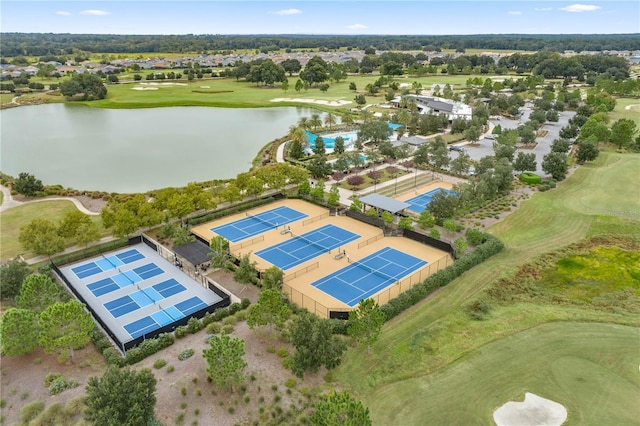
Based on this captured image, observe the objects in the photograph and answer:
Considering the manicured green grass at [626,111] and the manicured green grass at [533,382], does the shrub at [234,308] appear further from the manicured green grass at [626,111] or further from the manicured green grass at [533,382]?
the manicured green grass at [626,111]

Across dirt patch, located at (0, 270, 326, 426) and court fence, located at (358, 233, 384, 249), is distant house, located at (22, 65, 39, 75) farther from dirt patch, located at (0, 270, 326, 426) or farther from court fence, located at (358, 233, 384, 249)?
dirt patch, located at (0, 270, 326, 426)

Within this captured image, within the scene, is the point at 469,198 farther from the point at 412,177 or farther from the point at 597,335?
the point at 597,335

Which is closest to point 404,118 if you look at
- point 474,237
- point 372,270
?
point 474,237

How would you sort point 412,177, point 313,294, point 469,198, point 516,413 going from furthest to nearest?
point 412,177 → point 469,198 → point 313,294 → point 516,413

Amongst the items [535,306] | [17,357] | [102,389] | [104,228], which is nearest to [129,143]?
[104,228]

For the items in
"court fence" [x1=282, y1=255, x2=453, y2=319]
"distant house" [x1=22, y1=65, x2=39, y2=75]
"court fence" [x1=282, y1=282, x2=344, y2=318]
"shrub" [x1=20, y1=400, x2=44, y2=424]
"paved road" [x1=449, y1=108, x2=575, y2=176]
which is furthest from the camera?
"distant house" [x1=22, y1=65, x2=39, y2=75]

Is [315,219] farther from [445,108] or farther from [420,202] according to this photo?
[445,108]

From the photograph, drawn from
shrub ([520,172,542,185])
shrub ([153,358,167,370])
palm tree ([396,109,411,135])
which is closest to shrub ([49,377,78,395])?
shrub ([153,358,167,370])
